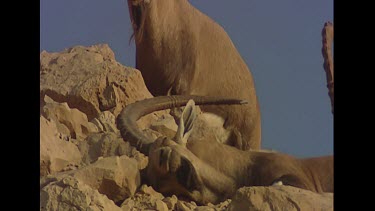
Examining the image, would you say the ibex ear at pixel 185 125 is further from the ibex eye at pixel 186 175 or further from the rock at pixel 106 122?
the rock at pixel 106 122

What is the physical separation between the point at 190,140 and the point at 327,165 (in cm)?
92

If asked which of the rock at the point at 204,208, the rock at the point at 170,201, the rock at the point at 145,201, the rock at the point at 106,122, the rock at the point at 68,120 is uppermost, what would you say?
the rock at the point at 68,120

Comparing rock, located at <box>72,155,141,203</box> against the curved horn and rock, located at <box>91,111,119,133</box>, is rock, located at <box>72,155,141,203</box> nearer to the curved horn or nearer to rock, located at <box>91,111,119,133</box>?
the curved horn

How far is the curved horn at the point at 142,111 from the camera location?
6.57 meters

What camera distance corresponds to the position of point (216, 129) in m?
8.07

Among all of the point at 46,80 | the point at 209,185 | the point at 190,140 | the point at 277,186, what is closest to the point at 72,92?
the point at 46,80

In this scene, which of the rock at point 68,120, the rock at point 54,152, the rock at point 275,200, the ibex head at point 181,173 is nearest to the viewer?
the rock at point 275,200

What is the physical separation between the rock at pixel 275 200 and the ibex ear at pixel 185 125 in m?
0.95

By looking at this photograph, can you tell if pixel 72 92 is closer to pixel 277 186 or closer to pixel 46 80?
pixel 46 80

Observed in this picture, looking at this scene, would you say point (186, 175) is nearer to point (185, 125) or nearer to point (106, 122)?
point (185, 125)

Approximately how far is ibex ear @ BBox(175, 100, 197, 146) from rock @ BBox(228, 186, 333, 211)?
95 cm

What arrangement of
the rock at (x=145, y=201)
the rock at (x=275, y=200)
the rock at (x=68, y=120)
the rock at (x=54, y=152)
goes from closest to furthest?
1. the rock at (x=275, y=200)
2. the rock at (x=145, y=201)
3. the rock at (x=54, y=152)
4. the rock at (x=68, y=120)

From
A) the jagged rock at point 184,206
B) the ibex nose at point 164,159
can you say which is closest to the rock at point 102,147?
the ibex nose at point 164,159

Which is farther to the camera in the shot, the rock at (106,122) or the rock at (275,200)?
the rock at (106,122)
